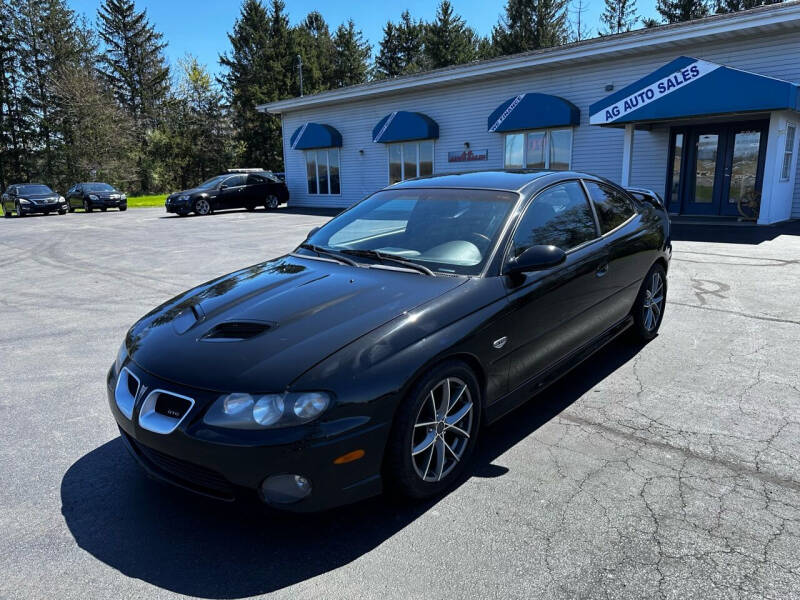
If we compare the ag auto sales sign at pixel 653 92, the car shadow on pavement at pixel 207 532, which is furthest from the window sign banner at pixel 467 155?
the car shadow on pavement at pixel 207 532

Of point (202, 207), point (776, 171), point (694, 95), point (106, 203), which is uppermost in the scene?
point (694, 95)

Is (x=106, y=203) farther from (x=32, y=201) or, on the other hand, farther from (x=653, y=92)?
(x=653, y=92)

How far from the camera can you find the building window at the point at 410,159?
2116 cm

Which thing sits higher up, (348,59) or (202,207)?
(348,59)

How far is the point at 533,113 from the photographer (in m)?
17.0

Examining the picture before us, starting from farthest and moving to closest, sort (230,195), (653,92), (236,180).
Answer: (236,180)
(230,195)
(653,92)

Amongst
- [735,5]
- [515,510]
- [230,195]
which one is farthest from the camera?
[735,5]

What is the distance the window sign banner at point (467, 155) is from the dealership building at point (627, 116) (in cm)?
4

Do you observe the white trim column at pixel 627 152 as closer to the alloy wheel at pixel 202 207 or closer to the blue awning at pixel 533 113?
the blue awning at pixel 533 113

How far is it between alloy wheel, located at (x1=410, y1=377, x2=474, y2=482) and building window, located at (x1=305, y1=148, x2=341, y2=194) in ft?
74.2

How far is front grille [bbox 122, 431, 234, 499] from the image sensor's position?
2295 millimetres

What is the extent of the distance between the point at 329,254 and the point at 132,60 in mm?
62028

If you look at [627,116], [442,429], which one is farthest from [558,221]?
[627,116]

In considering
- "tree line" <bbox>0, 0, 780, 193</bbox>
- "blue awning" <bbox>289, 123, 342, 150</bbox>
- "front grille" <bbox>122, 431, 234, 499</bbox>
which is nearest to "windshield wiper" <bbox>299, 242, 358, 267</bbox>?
"front grille" <bbox>122, 431, 234, 499</bbox>
